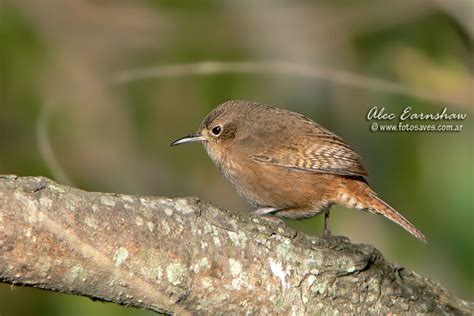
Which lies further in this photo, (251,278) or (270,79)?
(270,79)

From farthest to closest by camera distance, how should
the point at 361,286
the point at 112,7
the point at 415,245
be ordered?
the point at 112,7
the point at 415,245
the point at 361,286

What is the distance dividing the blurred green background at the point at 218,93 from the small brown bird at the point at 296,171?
1084 mm

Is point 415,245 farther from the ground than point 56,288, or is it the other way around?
point 56,288

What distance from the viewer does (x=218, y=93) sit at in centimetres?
809

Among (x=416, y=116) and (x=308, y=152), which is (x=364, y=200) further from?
(x=416, y=116)

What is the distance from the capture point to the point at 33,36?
8.38 m

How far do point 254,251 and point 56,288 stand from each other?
0.89 metres

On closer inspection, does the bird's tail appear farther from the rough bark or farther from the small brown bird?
the rough bark

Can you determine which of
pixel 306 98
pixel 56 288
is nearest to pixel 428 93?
pixel 306 98

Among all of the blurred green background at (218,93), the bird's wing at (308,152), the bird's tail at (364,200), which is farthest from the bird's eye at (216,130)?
the bird's tail at (364,200)

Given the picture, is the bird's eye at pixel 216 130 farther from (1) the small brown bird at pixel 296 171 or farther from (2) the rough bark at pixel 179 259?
(2) the rough bark at pixel 179 259

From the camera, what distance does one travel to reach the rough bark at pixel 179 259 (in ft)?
9.81

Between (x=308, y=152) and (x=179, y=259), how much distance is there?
7.31ft

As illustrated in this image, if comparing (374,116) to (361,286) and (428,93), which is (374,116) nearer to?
(428,93)
